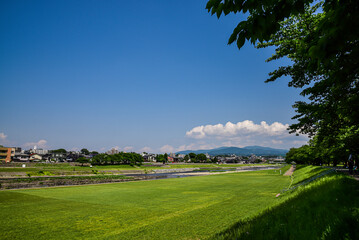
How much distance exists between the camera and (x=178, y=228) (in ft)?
33.0

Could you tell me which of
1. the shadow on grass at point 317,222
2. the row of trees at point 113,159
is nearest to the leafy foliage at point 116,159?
the row of trees at point 113,159

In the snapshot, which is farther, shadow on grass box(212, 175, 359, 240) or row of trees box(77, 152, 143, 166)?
row of trees box(77, 152, 143, 166)

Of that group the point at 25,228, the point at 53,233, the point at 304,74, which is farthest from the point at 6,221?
the point at 304,74

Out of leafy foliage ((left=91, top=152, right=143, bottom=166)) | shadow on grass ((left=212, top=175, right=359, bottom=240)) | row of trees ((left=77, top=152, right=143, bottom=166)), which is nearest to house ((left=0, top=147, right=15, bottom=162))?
row of trees ((left=77, top=152, right=143, bottom=166))

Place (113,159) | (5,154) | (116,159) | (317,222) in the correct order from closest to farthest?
(317,222), (5,154), (113,159), (116,159)

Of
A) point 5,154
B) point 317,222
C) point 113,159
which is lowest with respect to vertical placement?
point 113,159

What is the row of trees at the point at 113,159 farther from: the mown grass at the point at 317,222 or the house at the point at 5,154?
the mown grass at the point at 317,222

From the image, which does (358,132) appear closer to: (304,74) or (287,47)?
(304,74)

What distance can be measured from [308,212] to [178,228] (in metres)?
6.41

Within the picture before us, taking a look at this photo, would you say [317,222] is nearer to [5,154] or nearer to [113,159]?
[113,159]

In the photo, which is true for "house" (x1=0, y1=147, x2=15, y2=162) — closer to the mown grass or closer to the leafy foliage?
the leafy foliage

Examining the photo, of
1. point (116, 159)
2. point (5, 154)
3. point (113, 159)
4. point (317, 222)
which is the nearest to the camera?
point (317, 222)

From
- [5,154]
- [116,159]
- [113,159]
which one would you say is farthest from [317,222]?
[5,154]

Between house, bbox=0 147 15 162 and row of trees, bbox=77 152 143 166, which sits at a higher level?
house, bbox=0 147 15 162
